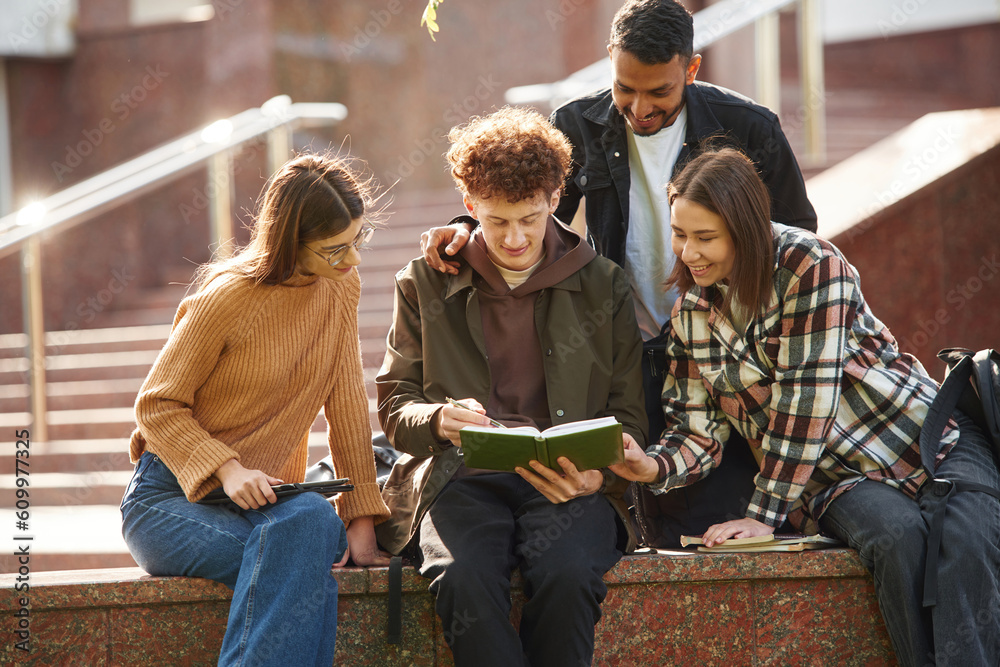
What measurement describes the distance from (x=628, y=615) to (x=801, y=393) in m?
0.86

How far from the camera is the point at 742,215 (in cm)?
305

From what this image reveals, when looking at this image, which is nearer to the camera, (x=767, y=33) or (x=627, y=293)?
(x=627, y=293)

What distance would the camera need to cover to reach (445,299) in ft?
10.6

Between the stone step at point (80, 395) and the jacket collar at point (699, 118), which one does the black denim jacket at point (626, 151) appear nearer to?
the jacket collar at point (699, 118)

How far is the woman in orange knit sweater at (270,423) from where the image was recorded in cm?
281

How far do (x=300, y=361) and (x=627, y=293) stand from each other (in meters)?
1.06

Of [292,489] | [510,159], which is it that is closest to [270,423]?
[292,489]

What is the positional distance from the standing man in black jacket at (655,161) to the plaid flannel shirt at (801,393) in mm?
224

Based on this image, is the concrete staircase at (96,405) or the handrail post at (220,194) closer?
the concrete staircase at (96,405)

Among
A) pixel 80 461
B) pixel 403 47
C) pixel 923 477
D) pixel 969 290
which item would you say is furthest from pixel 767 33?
pixel 80 461

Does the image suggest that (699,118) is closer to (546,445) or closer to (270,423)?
(546,445)

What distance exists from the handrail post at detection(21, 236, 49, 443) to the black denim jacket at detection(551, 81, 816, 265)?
131 inches

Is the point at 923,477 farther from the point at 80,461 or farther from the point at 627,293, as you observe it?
the point at 80,461

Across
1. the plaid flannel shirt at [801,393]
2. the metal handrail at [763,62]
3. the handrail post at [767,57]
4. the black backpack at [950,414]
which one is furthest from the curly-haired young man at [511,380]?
the handrail post at [767,57]
